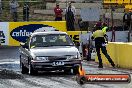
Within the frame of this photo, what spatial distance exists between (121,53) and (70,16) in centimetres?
1229

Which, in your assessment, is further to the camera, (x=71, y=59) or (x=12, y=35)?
(x=12, y=35)

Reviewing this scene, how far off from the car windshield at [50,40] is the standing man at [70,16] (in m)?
13.5

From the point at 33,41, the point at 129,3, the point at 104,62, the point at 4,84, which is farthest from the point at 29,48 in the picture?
the point at 129,3

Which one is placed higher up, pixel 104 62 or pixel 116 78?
pixel 116 78

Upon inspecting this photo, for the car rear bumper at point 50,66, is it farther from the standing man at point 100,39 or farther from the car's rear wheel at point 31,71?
the standing man at point 100,39

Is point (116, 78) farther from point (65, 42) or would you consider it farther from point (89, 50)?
point (89, 50)

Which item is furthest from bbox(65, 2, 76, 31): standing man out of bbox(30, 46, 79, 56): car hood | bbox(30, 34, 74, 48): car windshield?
bbox(30, 46, 79, 56): car hood

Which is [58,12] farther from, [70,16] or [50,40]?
[50,40]

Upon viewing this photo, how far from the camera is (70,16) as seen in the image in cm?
3266

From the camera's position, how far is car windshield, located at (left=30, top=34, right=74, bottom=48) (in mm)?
18391

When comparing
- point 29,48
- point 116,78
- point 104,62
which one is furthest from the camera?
point 104,62

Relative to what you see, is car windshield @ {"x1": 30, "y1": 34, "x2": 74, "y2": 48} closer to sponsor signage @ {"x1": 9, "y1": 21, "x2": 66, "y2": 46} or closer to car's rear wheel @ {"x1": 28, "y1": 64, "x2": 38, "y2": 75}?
car's rear wheel @ {"x1": 28, "y1": 64, "x2": 38, "y2": 75}

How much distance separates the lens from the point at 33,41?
1873cm

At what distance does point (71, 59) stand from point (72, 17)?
15.6m
